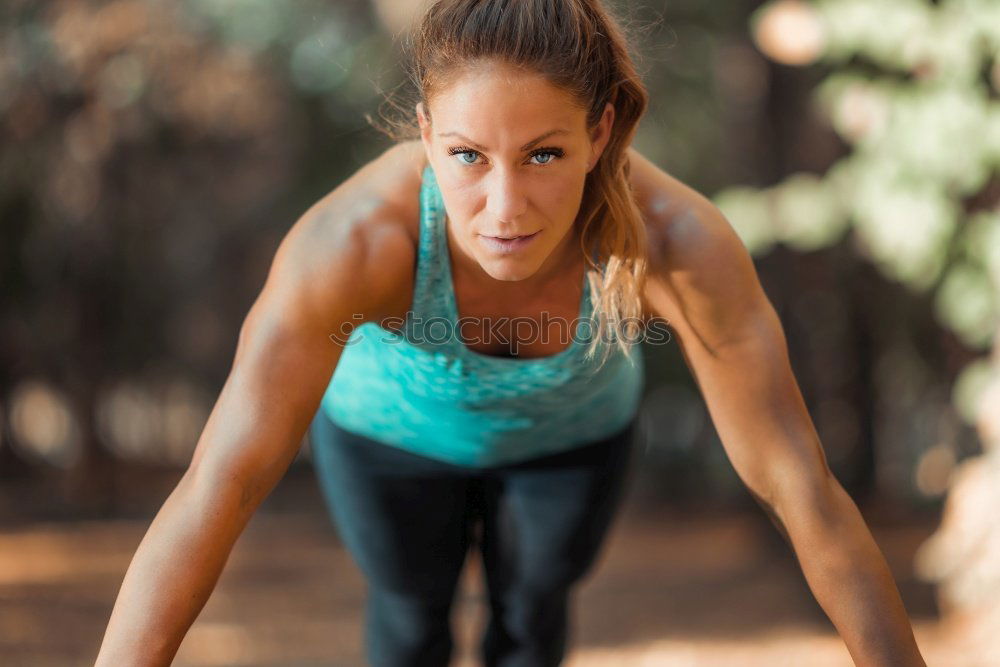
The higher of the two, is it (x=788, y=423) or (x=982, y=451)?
(x=788, y=423)

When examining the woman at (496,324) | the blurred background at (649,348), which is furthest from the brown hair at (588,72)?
the blurred background at (649,348)

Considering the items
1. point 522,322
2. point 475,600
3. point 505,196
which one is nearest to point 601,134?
point 505,196

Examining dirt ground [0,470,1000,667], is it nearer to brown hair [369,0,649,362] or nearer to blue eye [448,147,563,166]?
brown hair [369,0,649,362]

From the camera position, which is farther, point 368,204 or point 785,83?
point 785,83

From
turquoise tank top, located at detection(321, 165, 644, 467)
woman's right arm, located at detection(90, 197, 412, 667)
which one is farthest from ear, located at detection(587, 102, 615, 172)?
woman's right arm, located at detection(90, 197, 412, 667)

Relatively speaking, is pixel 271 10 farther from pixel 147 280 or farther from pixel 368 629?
pixel 368 629

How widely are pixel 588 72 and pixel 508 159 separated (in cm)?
18

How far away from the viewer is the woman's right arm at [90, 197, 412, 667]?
1.41 m

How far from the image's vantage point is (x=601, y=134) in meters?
1.61

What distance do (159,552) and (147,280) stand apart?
448 centimetres

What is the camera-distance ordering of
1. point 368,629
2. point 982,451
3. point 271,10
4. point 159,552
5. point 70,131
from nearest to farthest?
point 159,552 < point 368,629 < point 982,451 < point 70,131 < point 271,10

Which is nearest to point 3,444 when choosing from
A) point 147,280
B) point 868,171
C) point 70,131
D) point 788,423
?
point 147,280

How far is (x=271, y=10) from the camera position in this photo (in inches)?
209

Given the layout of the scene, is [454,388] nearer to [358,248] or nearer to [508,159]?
[358,248]
